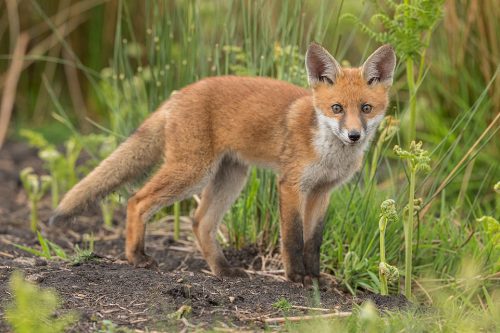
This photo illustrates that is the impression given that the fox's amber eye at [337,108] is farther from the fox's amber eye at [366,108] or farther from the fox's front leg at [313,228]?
the fox's front leg at [313,228]

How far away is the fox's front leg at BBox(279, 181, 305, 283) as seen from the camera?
17.9ft

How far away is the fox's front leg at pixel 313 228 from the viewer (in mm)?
5594

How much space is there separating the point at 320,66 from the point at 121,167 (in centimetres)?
160

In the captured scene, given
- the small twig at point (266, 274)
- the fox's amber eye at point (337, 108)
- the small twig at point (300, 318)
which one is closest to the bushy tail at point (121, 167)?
the small twig at point (266, 274)

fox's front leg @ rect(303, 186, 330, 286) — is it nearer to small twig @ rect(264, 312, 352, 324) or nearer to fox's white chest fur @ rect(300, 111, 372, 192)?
fox's white chest fur @ rect(300, 111, 372, 192)

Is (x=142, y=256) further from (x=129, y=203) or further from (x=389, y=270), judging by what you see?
(x=389, y=270)

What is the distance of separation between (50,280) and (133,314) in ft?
2.65

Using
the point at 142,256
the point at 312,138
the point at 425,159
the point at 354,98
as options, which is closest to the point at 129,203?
the point at 142,256

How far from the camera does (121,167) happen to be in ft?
19.2

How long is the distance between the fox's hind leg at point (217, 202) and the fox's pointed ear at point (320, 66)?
3.19 feet

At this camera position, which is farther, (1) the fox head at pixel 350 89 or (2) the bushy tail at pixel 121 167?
(2) the bushy tail at pixel 121 167

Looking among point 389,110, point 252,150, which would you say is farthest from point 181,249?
point 389,110

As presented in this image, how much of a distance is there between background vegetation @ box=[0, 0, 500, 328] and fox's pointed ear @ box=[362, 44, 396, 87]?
0.08 meters

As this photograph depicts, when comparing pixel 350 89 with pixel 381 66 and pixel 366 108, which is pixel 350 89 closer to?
pixel 366 108
